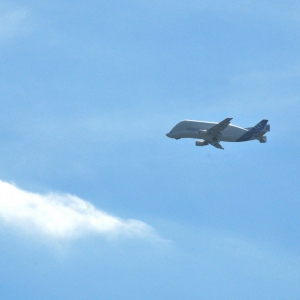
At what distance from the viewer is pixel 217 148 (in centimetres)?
15125

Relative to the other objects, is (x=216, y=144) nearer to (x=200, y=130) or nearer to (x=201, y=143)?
(x=201, y=143)

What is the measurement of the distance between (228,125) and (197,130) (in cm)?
620

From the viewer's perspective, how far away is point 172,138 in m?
153

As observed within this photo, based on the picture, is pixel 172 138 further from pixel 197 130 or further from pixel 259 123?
pixel 259 123

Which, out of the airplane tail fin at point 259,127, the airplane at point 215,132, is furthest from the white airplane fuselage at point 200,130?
the airplane tail fin at point 259,127

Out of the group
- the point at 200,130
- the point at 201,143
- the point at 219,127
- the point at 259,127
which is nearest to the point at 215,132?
the point at 219,127

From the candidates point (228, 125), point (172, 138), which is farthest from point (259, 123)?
point (172, 138)

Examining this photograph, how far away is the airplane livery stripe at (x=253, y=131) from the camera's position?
151 meters

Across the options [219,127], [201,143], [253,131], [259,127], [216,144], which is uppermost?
[259,127]

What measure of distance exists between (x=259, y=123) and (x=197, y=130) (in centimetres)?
1278

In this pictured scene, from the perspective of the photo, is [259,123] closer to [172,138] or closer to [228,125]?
[228,125]

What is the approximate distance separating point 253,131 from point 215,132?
8880 millimetres

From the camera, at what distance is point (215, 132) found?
147250mm

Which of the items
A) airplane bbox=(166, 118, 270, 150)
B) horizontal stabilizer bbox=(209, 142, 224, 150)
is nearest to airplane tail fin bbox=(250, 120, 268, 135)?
airplane bbox=(166, 118, 270, 150)
